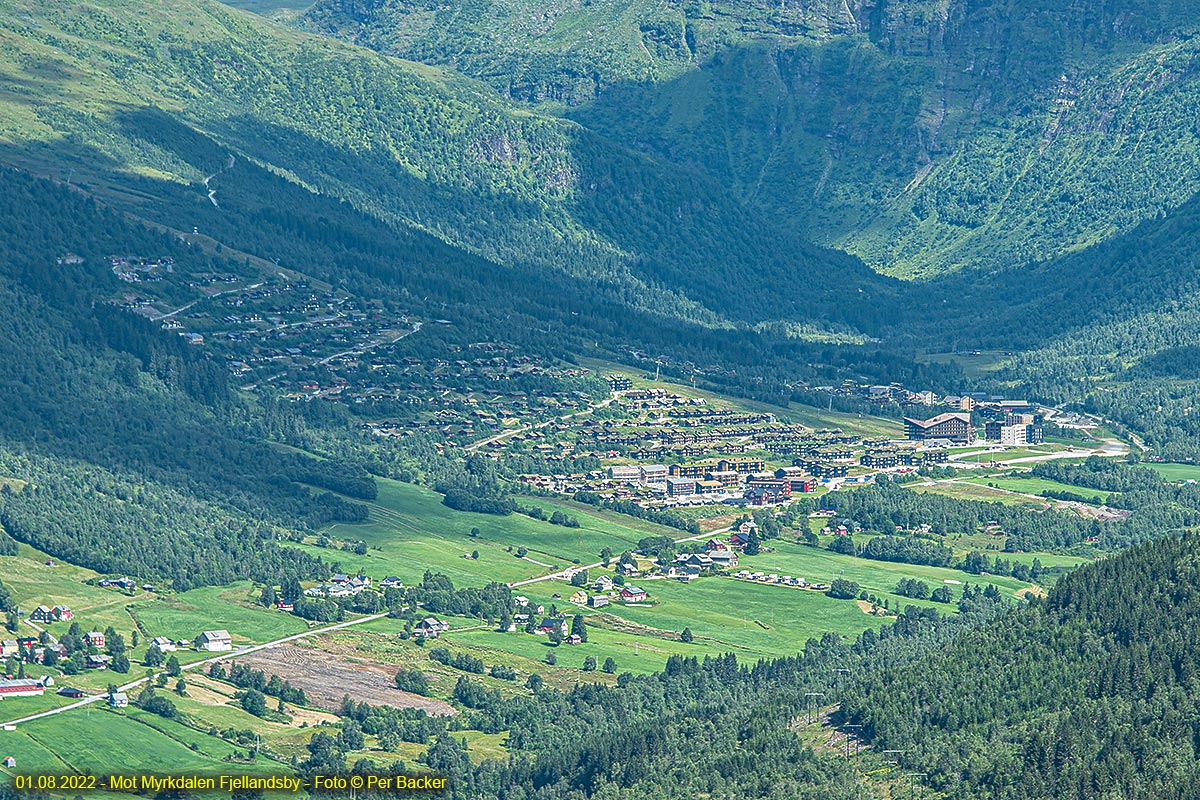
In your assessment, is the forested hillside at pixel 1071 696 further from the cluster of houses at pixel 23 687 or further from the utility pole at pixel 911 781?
the cluster of houses at pixel 23 687

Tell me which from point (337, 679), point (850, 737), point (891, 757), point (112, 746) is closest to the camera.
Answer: point (891, 757)

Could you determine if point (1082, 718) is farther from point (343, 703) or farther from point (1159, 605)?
point (343, 703)

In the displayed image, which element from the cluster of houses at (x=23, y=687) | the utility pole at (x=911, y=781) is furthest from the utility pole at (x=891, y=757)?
the cluster of houses at (x=23, y=687)

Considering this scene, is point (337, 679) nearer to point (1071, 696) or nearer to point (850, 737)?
point (850, 737)

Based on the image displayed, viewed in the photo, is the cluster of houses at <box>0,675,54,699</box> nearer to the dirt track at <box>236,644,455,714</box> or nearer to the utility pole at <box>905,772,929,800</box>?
the dirt track at <box>236,644,455,714</box>

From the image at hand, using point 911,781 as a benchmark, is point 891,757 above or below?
above

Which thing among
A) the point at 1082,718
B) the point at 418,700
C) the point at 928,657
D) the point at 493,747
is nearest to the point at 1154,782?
the point at 1082,718

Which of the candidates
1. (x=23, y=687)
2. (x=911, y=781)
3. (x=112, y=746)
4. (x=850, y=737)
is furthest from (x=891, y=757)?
(x=23, y=687)


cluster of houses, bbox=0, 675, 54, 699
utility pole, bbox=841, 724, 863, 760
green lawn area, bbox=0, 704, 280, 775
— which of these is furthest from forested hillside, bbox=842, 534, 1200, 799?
cluster of houses, bbox=0, 675, 54, 699
